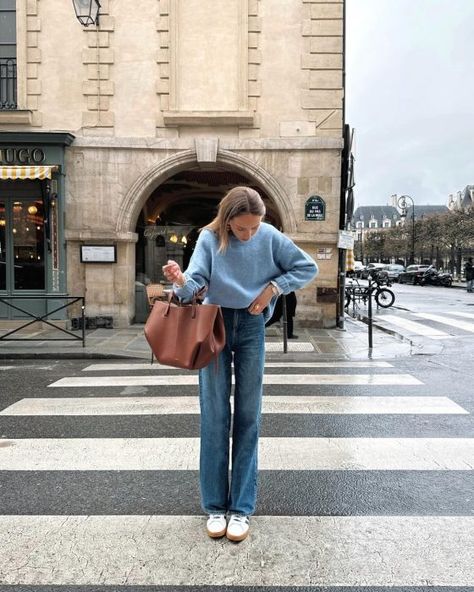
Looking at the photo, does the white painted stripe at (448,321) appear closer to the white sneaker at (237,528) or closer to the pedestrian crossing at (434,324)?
the pedestrian crossing at (434,324)

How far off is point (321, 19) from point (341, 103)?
189cm

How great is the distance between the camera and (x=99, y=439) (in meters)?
4.66

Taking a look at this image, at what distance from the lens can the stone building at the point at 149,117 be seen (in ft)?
39.9

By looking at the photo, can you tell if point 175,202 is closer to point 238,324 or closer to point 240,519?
point 238,324

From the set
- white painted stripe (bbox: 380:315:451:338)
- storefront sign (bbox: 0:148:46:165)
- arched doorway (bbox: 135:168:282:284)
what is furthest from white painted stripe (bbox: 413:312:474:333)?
storefront sign (bbox: 0:148:46:165)

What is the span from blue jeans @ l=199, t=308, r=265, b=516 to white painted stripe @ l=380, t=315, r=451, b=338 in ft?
32.3

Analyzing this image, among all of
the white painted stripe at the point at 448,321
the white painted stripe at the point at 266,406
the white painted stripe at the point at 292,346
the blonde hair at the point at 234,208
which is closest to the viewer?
the blonde hair at the point at 234,208

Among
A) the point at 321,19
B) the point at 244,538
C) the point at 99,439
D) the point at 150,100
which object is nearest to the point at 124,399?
the point at 99,439

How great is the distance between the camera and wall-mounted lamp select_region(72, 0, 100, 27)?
35.4ft

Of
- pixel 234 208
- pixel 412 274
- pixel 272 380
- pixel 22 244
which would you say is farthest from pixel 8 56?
pixel 412 274

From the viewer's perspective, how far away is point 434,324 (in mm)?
14133

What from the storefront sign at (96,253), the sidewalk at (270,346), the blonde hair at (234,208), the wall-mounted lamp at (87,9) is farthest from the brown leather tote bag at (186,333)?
the wall-mounted lamp at (87,9)

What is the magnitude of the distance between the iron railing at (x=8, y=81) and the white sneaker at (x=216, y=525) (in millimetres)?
11980

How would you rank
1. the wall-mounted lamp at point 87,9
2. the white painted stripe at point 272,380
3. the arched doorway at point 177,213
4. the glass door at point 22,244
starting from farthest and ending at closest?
the arched doorway at point 177,213
the glass door at point 22,244
the wall-mounted lamp at point 87,9
the white painted stripe at point 272,380
